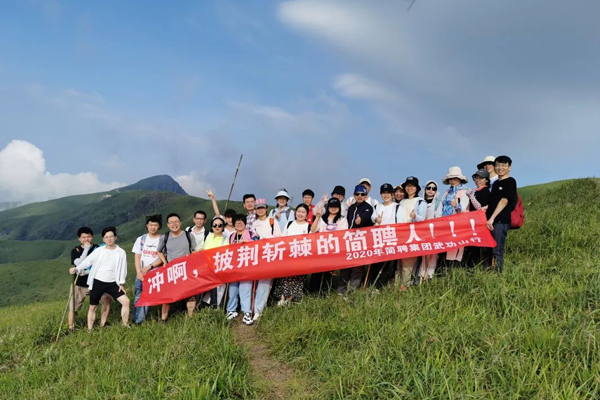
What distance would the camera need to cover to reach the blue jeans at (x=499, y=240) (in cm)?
672

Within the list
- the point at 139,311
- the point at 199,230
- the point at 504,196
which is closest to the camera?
the point at 504,196

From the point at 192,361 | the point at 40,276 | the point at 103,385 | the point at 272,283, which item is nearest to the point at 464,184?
the point at 272,283

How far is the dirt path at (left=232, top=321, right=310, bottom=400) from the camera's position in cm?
424

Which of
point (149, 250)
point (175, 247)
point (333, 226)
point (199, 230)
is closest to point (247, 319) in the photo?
point (175, 247)

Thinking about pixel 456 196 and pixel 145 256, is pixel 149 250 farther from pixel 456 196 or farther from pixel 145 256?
pixel 456 196

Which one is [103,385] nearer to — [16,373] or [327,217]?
[16,373]

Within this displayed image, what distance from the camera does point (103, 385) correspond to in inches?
173

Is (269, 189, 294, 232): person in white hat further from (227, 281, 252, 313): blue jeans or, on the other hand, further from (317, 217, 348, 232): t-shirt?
(227, 281, 252, 313): blue jeans

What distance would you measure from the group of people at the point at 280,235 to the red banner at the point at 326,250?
0.24 metres

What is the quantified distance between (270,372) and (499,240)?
509cm

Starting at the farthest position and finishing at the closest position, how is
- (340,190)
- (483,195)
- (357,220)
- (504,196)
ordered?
(340,190) < (357,220) < (483,195) < (504,196)

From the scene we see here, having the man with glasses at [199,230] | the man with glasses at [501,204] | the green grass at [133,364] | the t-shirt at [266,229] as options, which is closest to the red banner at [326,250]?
the man with glasses at [501,204]

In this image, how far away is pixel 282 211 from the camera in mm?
8719

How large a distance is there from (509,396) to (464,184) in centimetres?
486
